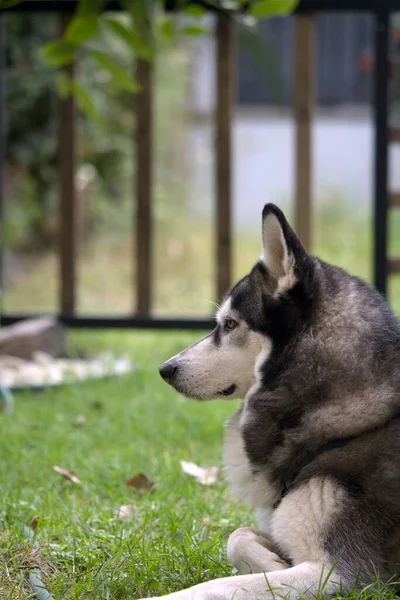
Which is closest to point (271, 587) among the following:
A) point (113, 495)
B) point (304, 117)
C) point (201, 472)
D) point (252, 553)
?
point (252, 553)

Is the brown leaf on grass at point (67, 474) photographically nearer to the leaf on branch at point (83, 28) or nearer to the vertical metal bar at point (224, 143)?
the leaf on branch at point (83, 28)

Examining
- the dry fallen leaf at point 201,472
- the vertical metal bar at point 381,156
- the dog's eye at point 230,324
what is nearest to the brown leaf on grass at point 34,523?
the dry fallen leaf at point 201,472

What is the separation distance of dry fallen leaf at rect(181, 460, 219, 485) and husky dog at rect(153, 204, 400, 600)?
0.78 m

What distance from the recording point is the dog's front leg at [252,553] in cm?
219

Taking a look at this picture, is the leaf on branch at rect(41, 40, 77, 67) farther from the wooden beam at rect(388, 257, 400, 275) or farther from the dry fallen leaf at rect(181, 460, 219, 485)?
the wooden beam at rect(388, 257, 400, 275)

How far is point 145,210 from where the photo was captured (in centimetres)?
580

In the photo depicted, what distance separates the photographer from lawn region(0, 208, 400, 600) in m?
2.32

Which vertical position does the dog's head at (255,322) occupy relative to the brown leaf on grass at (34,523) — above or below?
above

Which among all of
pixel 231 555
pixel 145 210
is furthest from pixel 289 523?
pixel 145 210

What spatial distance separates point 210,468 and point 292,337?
1236 millimetres

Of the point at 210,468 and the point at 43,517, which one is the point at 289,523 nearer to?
the point at 43,517

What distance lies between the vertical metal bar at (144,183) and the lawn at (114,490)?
475 mm

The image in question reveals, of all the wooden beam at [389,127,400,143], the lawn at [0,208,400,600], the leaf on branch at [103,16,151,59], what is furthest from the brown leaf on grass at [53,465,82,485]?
the wooden beam at [389,127,400,143]

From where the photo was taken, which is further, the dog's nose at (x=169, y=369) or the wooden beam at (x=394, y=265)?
the wooden beam at (x=394, y=265)
